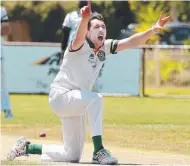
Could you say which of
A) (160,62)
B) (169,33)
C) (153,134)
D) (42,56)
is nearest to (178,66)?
(160,62)

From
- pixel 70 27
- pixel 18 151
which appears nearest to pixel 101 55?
pixel 18 151

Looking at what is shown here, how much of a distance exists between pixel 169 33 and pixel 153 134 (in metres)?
26.9

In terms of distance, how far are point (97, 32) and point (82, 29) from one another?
33 centimetres

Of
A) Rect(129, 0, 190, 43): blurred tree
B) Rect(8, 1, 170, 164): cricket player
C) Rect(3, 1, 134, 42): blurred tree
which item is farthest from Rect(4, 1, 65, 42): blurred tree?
Rect(8, 1, 170, 164): cricket player

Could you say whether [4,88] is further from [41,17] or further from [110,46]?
[41,17]

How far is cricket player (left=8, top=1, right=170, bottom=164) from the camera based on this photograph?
8836 millimetres

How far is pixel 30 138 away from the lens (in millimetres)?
12164

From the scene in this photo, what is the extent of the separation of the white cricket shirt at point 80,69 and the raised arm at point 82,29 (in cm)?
8

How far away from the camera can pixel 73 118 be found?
360 inches

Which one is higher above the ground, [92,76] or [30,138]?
[92,76]

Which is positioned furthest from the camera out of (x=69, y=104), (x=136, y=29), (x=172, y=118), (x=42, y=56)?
(x=136, y=29)

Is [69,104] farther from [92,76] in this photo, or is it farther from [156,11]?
[156,11]

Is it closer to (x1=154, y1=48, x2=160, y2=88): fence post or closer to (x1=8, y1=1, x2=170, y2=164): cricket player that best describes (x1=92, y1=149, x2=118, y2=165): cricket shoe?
(x1=8, y1=1, x2=170, y2=164): cricket player

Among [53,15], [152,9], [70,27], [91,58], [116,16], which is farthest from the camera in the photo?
[116,16]
